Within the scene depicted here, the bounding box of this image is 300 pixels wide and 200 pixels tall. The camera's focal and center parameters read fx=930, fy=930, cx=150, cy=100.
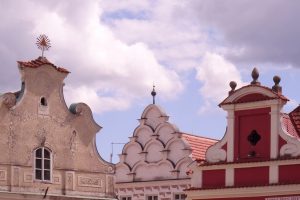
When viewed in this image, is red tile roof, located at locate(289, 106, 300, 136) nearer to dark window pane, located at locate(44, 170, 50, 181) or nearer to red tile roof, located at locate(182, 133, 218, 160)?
dark window pane, located at locate(44, 170, 50, 181)

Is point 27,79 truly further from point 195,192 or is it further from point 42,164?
point 195,192

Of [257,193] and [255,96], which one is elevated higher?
[255,96]

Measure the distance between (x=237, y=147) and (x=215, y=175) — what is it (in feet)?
4.19

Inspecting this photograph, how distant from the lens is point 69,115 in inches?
1367

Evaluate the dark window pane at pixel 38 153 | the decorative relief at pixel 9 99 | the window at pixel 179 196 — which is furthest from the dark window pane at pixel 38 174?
the window at pixel 179 196

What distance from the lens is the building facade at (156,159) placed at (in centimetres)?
4166

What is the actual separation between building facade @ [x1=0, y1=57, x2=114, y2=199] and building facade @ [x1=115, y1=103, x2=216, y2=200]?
632 centimetres

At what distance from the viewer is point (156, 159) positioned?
42.7 metres

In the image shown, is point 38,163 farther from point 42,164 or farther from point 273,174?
point 273,174

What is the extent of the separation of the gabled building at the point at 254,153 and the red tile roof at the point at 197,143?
911cm

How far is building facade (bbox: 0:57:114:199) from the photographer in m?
32.3

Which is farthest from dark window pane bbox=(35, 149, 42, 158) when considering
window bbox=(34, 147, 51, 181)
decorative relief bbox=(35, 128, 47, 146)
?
decorative relief bbox=(35, 128, 47, 146)

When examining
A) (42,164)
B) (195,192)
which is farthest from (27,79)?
(195,192)

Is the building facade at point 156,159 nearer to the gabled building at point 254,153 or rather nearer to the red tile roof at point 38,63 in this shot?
the gabled building at point 254,153
